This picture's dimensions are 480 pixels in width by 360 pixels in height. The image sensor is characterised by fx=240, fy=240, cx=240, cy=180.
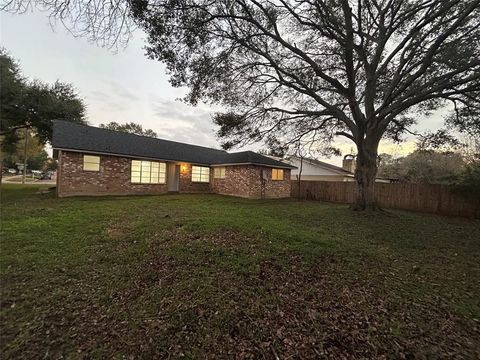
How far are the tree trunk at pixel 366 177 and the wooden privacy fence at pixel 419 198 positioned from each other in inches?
34.8

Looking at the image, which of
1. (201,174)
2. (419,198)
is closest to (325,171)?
(419,198)

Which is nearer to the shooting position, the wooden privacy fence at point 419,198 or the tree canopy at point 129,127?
the wooden privacy fence at point 419,198

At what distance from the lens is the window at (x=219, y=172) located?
18.7 m

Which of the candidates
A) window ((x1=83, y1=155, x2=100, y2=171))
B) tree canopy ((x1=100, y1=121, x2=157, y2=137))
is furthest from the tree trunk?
tree canopy ((x1=100, y1=121, x2=157, y2=137))

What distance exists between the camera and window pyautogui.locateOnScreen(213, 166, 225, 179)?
61.3 ft

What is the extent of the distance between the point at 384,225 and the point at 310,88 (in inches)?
229

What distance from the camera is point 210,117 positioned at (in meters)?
9.66

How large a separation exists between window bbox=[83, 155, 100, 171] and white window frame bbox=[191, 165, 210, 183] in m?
6.52

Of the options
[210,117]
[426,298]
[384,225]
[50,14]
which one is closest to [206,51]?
[210,117]

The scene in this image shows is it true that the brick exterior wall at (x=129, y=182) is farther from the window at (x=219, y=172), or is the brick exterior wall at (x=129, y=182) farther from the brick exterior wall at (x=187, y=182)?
the window at (x=219, y=172)

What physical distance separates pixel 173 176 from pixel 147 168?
216cm

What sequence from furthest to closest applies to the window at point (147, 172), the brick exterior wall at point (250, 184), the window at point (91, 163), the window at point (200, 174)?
the window at point (200, 174), the brick exterior wall at point (250, 184), the window at point (147, 172), the window at point (91, 163)

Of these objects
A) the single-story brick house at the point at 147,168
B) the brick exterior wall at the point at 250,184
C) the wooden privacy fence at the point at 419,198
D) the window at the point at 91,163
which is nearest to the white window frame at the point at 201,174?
the single-story brick house at the point at 147,168

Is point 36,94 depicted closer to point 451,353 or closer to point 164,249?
point 164,249
